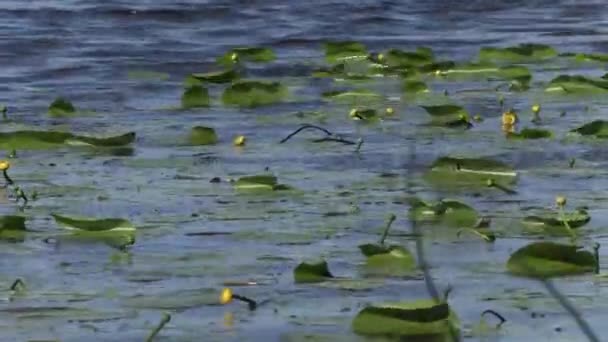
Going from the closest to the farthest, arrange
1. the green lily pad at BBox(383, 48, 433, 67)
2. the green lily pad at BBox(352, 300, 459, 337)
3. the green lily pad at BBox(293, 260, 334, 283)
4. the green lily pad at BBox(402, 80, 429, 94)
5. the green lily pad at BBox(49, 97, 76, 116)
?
the green lily pad at BBox(352, 300, 459, 337)
the green lily pad at BBox(293, 260, 334, 283)
the green lily pad at BBox(49, 97, 76, 116)
the green lily pad at BBox(402, 80, 429, 94)
the green lily pad at BBox(383, 48, 433, 67)

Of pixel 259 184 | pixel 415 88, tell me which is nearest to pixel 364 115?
pixel 415 88

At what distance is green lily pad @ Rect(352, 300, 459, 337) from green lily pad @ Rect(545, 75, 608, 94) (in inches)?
147

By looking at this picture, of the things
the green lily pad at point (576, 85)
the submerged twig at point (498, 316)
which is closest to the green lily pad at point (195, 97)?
the green lily pad at point (576, 85)

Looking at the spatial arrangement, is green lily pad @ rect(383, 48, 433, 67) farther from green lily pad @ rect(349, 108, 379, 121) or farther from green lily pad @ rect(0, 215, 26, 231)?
green lily pad @ rect(0, 215, 26, 231)

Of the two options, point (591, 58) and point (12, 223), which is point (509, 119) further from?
point (12, 223)

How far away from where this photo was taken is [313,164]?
20.2ft

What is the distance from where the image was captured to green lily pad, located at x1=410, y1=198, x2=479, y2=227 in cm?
505

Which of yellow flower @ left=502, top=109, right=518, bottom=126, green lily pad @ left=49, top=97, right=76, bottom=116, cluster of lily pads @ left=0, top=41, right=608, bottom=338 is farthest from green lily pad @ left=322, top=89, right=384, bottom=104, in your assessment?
green lily pad @ left=49, top=97, right=76, bottom=116

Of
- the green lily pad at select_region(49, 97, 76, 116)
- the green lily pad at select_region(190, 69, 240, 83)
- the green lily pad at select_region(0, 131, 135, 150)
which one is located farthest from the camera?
the green lily pad at select_region(190, 69, 240, 83)

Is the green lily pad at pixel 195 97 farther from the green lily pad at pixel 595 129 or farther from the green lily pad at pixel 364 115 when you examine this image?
the green lily pad at pixel 595 129

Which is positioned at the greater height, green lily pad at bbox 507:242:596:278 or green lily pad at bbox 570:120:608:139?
green lily pad at bbox 507:242:596:278

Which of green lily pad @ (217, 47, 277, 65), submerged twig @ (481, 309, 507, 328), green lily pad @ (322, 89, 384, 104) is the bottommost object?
green lily pad @ (217, 47, 277, 65)

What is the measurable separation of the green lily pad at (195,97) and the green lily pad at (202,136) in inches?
39.0

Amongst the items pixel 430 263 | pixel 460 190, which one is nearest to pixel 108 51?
pixel 460 190
